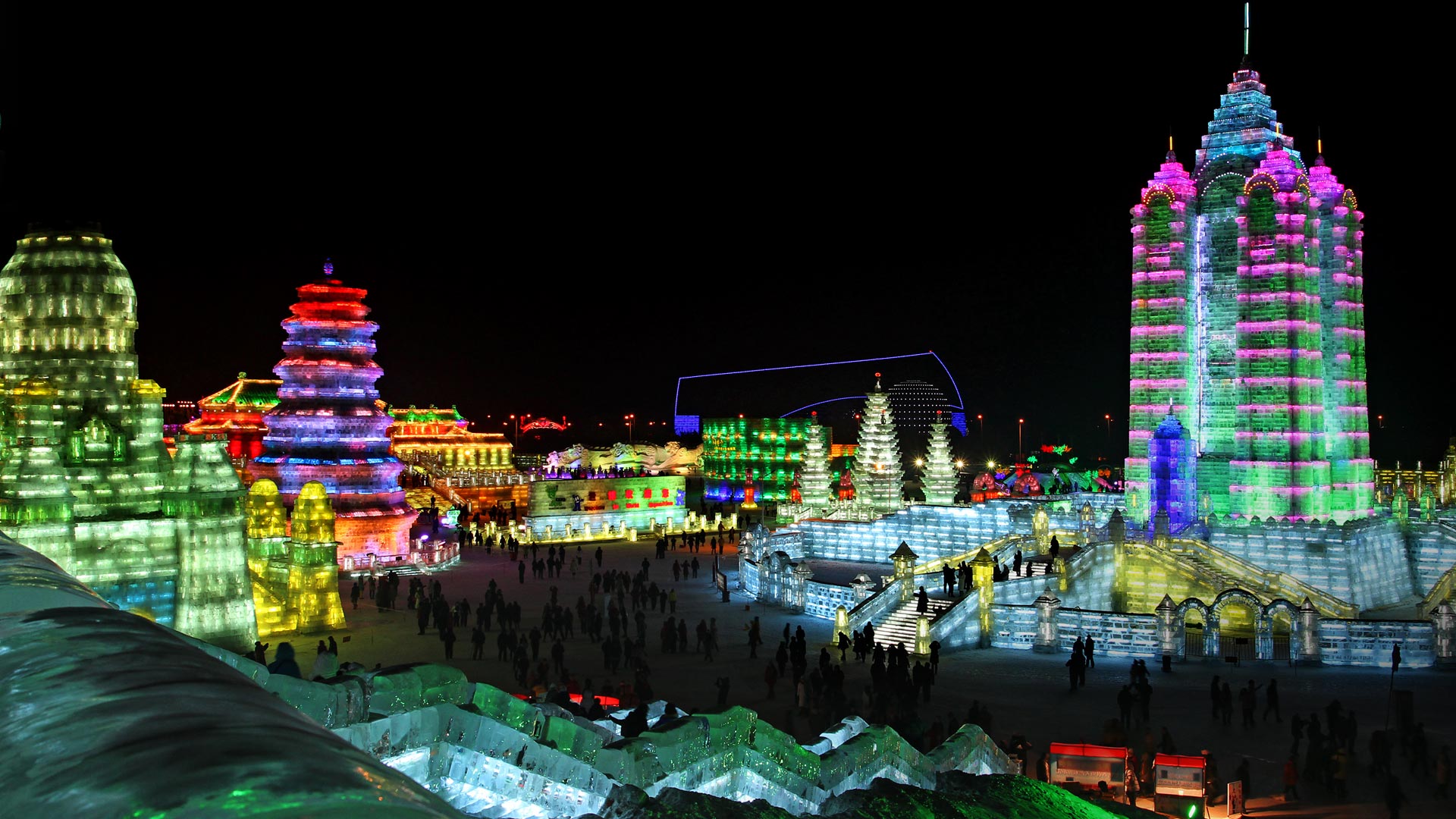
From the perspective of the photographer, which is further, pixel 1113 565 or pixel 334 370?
pixel 334 370

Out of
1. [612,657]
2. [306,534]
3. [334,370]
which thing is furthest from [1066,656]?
[334,370]

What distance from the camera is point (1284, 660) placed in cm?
2641

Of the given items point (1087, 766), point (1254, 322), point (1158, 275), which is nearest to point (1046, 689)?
point (1087, 766)

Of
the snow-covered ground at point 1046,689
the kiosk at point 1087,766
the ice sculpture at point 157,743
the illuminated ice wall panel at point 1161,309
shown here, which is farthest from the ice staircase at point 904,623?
the ice sculpture at point 157,743

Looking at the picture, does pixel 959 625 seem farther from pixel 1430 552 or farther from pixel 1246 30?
pixel 1246 30

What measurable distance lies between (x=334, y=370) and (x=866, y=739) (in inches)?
1460

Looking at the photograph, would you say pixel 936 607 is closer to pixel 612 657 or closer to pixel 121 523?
pixel 612 657

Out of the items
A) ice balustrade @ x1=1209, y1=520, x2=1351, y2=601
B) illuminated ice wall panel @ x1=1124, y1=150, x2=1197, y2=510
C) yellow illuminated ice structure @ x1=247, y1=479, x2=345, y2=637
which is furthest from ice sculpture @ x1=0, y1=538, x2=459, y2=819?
illuminated ice wall panel @ x1=1124, y1=150, x2=1197, y2=510

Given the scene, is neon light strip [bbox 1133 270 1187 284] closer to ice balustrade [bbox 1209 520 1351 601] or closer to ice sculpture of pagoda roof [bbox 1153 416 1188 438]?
ice sculpture of pagoda roof [bbox 1153 416 1188 438]

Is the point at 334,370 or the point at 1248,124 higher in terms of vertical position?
the point at 1248,124

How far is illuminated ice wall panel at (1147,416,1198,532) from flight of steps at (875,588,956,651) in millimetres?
12735

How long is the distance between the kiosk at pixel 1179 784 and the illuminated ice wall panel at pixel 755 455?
59373mm

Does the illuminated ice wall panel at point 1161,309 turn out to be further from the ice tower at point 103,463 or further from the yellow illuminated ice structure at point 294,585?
the ice tower at point 103,463

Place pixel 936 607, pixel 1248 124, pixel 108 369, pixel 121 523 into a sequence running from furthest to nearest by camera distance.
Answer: pixel 1248 124
pixel 936 607
pixel 108 369
pixel 121 523
